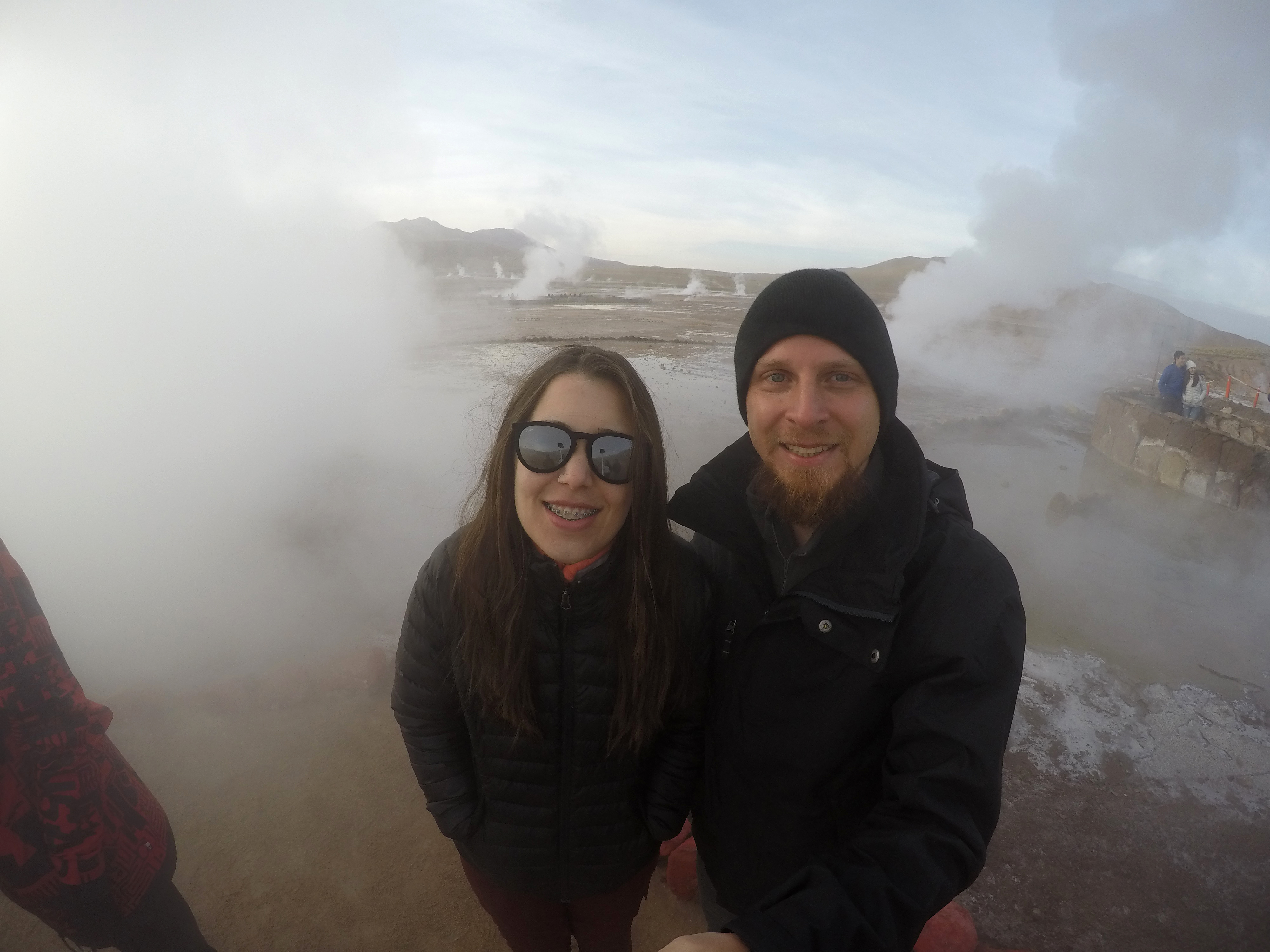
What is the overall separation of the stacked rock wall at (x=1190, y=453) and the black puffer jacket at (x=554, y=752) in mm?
9242

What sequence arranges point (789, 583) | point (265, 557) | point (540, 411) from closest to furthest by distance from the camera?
point (789, 583) < point (540, 411) < point (265, 557)

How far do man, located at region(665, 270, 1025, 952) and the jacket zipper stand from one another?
1.22 feet

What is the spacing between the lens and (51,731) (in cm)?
165

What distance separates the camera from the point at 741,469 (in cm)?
171

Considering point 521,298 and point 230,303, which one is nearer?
point 230,303

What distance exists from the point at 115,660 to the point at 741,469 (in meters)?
5.11

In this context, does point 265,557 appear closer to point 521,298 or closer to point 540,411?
point 540,411

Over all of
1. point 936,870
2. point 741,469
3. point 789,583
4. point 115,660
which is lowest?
point 115,660

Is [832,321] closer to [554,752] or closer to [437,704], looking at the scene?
[554,752]

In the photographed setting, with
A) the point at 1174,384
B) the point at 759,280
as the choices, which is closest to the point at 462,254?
the point at 759,280

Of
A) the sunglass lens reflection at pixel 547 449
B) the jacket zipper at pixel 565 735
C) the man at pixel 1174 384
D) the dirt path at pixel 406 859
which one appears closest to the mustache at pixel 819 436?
the sunglass lens reflection at pixel 547 449

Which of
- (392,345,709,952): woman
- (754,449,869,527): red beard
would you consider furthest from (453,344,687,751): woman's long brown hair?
(754,449,869,527): red beard

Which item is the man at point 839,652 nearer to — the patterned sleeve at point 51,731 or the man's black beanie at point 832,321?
the man's black beanie at point 832,321

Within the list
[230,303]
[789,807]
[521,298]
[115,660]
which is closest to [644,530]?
[789,807]
